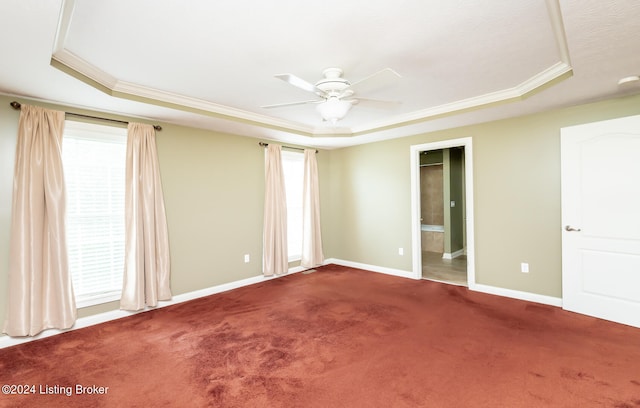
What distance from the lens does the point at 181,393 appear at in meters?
2.00

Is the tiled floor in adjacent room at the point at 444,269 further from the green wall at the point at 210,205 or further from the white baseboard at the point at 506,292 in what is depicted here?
the green wall at the point at 210,205

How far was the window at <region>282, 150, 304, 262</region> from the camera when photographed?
526 cm

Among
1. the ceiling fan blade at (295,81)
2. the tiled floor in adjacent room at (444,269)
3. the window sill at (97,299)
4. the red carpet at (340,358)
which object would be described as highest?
the ceiling fan blade at (295,81)

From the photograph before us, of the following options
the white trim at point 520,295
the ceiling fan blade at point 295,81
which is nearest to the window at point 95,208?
the ceiling fan blade at point 295,81

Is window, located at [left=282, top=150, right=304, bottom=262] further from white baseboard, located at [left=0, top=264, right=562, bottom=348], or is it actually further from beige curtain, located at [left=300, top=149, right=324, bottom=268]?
white baseboard, located at [left=0, top=264, right=562, bottom=348]

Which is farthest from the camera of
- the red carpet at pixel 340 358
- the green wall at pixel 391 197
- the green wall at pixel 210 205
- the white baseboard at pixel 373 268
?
the white baseboard at pixel 373 268

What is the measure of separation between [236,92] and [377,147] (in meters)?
2.87

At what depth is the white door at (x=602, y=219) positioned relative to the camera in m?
2.89

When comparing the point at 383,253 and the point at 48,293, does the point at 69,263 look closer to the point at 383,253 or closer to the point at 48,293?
the point at 48,293

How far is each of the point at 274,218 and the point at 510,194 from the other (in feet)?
11.3

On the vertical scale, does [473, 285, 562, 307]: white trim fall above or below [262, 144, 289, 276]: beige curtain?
below

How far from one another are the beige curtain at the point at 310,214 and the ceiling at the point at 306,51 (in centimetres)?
207

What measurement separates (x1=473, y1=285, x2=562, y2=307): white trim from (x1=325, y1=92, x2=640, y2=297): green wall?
53mm

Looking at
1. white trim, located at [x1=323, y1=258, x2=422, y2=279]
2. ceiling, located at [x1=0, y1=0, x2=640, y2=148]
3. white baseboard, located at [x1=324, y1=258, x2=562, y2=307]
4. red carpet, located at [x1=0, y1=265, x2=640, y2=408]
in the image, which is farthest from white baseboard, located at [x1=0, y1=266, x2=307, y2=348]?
ceiling, located at [x1=0, y1=0, x2=640, y2=148]
